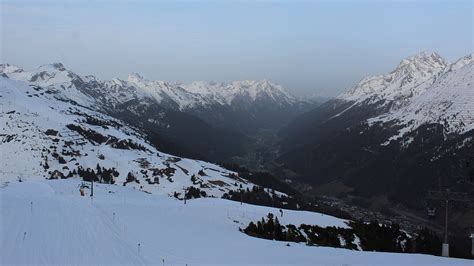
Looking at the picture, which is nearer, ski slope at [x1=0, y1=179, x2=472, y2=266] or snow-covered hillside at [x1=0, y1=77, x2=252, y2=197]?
ski slope at [x1=0, y1=179, x2=472, y2=266]

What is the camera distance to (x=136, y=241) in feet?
104

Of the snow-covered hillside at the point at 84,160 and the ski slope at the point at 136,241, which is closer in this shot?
the ski slope at the point at 136,241

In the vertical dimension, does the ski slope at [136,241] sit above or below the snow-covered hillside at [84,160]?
below

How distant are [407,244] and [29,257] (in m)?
35.1

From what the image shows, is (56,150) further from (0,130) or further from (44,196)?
(44,196)

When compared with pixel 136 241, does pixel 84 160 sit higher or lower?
higher

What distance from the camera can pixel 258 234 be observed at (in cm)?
3956

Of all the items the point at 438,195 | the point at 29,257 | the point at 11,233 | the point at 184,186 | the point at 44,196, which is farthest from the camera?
the point at 184,186

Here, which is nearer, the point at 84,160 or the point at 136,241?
the point at 136,241

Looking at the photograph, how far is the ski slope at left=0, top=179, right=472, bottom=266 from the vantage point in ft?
90.0

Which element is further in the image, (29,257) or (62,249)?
(62,249)

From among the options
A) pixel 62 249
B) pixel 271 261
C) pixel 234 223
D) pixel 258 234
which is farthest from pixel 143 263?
pixel 234 223

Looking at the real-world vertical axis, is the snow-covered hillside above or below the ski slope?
above

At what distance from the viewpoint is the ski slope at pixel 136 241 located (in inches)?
1080
